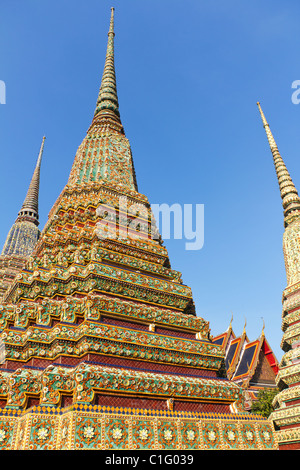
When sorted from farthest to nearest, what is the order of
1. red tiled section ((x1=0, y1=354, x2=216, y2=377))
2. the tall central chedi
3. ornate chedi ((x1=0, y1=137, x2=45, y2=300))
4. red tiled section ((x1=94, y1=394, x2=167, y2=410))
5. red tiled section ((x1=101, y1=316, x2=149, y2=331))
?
1. ornate chedi ((x1=0, y1=137, x2=45, y2=300))
2. red tiled section ((x1=101, y1=316, x2=149, y2=331))
3. red tiled section ((x1=0, y1=354, x2=216, y2=377))
4. red tiled section ((x1=94, y1=394, x2=167, y2=410))
5. the tall central chedi

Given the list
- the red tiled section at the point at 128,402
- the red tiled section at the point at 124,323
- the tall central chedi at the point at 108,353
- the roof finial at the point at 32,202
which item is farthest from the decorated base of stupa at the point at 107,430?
the roof finial at the point at 32,202

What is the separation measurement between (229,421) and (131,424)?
7.21ft

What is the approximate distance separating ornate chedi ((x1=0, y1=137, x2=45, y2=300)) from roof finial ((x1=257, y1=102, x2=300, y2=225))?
11.9m

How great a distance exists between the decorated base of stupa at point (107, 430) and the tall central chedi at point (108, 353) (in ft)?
0.05

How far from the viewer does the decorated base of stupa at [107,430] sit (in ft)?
18.0

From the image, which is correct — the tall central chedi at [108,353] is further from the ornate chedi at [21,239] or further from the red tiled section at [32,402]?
the ornate chedi at [21,239]

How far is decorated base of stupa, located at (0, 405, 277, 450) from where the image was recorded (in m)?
5.50

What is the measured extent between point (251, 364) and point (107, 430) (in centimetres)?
1788

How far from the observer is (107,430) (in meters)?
5.72

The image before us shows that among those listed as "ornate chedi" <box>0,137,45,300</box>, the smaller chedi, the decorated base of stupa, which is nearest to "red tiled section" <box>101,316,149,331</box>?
the decorated base of stupa

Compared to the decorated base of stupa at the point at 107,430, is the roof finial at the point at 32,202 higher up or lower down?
higher up

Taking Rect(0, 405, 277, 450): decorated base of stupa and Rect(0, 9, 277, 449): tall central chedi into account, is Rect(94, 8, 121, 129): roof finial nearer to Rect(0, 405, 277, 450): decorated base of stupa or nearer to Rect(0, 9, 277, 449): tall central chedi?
Rect(0, 9, 277, 449): tall central chedi

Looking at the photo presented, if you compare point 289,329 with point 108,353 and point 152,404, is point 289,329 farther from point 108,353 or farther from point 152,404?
point 108,353

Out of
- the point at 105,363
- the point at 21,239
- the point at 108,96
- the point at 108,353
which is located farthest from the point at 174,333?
the point at 21,239
